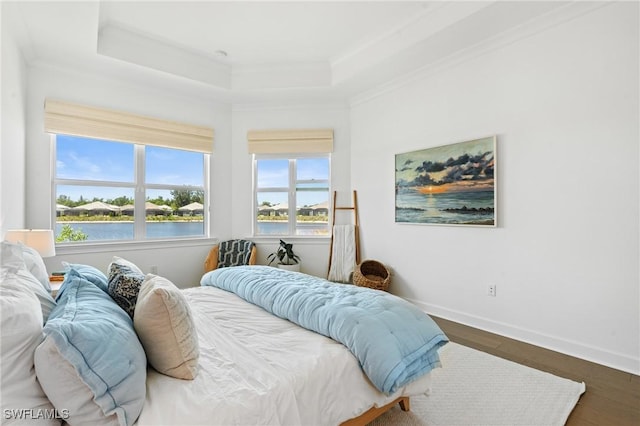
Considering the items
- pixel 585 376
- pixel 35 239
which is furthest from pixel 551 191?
pixel 35 239

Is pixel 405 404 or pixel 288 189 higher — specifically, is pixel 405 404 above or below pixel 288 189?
below

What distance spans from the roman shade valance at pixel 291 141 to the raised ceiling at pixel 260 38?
0.54 m

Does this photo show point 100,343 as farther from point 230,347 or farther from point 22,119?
point 22,119

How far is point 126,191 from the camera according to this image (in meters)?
3.93

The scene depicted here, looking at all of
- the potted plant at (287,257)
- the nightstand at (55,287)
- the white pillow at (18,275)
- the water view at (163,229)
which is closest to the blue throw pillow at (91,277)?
the white pillow at (18,275)

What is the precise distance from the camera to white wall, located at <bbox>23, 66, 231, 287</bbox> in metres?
3.30

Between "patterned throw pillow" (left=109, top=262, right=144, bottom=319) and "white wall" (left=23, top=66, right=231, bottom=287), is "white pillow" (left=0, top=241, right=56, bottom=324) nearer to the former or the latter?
"patterned throw pillow" (left=109, top=262, right=144, bottom=319)

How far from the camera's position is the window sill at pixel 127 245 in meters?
A: 3.45

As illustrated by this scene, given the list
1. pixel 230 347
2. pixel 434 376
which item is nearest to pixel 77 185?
pixel 230 347

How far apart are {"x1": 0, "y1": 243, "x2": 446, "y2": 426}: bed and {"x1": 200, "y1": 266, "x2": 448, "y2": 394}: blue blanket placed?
0.11 ft

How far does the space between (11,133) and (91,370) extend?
9.12ft

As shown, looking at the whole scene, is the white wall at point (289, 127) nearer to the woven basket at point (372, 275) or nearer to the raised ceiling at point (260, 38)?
the raised ceiling at point (260, 38)

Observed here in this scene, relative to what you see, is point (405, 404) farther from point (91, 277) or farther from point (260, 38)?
point (260, 38)

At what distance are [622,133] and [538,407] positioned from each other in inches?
77.3
